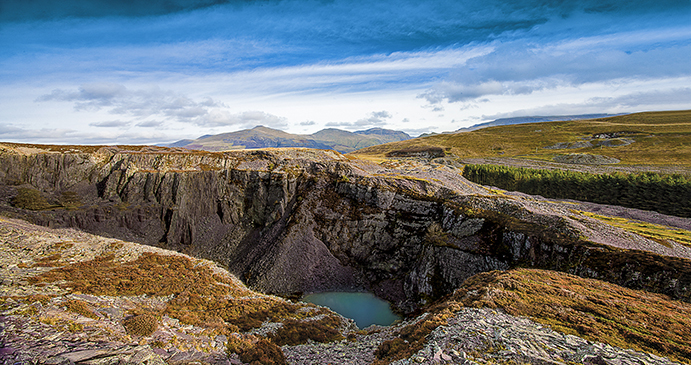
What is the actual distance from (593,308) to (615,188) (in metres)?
64.2

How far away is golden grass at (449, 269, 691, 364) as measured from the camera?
14.2 metres

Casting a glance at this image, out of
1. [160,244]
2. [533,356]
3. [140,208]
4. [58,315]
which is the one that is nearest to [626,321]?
[533,356]

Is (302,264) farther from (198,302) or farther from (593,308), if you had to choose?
(593,308)

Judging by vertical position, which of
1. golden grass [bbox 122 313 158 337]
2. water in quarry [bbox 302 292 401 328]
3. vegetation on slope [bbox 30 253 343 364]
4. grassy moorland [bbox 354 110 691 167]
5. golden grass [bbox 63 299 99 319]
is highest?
grassy moorland [bbox 354 110 691 167]

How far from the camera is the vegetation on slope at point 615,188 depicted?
53.4 m

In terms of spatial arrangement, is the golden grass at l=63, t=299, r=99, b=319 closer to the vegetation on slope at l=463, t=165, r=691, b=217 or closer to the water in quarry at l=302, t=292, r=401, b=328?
the water in quarry at l=302, t=292, r=401, b=328

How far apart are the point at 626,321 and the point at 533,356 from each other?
8.28 meters

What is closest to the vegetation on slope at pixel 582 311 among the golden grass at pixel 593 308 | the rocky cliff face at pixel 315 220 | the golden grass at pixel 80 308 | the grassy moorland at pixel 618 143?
the golden grass at pixel 593 308

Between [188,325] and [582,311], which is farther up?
[582,311]

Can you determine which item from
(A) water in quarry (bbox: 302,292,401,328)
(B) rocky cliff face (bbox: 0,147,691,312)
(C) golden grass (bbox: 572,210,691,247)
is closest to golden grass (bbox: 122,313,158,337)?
(A) water in quarry (bbox: 302,292,401,328)

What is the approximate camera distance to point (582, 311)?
1769 centimetres

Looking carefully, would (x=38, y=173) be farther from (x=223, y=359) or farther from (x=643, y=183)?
(x=643, y=183)

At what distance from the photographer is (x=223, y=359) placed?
16.6m

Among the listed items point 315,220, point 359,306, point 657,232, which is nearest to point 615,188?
point 657,232
